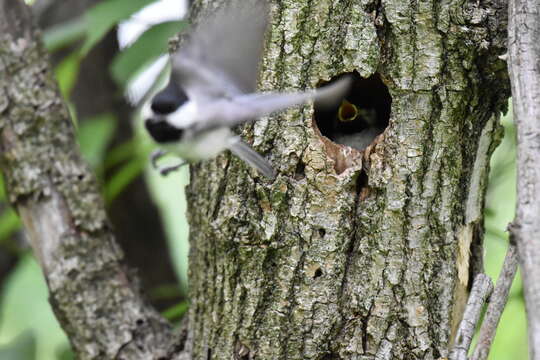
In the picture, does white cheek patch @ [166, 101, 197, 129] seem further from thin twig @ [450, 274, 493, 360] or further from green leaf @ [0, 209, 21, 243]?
green leaf @ [0, 209, 21, 243]

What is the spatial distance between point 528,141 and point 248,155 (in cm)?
62

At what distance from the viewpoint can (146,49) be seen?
7.75ft

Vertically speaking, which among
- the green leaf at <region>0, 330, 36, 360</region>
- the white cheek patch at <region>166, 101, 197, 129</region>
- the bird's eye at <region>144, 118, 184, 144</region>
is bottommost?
the green leaf at <region>0, 330, 36, 360</region>

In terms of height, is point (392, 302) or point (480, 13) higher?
point (480, 13)

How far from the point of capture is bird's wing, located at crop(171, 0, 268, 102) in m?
1.70

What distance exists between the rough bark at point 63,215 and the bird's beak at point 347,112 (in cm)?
84

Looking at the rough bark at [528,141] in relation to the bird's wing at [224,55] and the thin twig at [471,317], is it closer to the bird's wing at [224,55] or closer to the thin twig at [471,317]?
the thin twig at [471,317]

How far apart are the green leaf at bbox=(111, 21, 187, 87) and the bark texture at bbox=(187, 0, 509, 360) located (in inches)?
21.0

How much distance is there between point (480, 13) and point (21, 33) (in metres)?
1.43

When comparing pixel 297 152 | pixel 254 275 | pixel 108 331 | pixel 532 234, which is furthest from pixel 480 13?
pixel 108 331

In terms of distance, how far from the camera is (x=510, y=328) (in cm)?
246

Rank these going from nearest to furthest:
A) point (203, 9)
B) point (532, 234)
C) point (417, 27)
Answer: point (532, 234), point (417, 27), point (203, 9)

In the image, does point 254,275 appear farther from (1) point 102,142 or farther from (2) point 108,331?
(1) point 102,142

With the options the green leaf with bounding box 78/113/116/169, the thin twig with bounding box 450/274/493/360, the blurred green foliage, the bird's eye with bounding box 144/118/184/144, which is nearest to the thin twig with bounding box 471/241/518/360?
the thin twig with bounding box 450/274/493/360
